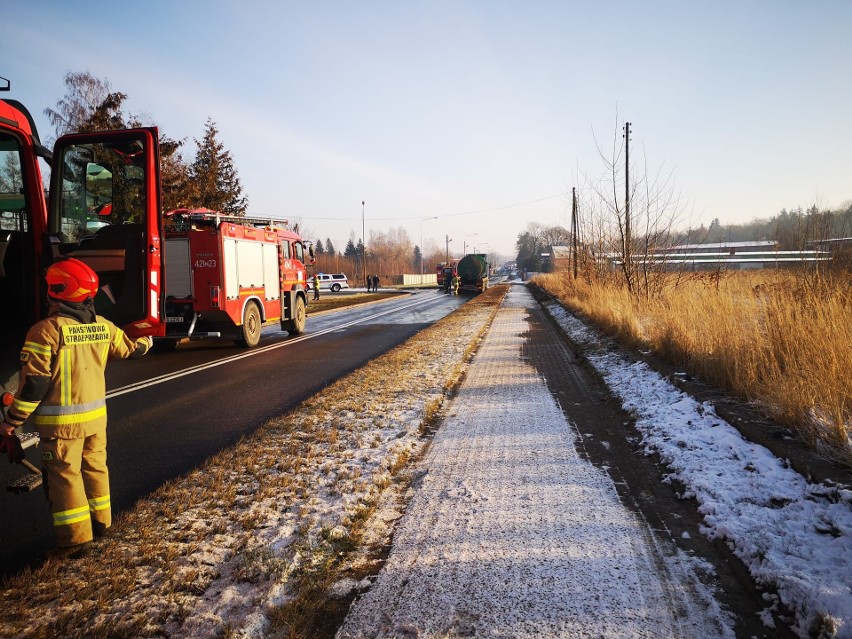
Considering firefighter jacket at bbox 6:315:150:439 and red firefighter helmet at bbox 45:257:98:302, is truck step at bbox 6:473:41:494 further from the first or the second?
red firefighter helmet at bbox 45:257:98:302

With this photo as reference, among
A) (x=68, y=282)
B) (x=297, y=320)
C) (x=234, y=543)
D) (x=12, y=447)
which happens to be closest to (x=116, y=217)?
(x=68, y=282)

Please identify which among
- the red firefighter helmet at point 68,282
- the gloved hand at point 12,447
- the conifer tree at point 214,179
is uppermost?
the conifer tree at point 214,179

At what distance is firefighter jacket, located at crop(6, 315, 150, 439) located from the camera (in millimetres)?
2836

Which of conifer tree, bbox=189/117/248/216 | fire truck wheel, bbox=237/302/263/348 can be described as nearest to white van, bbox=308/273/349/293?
conifer tree, bbox=189/117/248/216

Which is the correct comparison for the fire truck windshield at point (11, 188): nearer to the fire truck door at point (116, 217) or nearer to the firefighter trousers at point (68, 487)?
the fire truck door at point (116, 217)

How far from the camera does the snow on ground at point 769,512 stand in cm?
233

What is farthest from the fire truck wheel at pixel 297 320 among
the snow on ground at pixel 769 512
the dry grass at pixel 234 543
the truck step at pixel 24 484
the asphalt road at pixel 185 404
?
the snow on ground at pixel 769 512

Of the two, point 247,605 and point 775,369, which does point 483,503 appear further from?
point 775,369

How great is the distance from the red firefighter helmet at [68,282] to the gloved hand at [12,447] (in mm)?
885

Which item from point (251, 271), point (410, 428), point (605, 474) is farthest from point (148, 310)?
point (251, 271)

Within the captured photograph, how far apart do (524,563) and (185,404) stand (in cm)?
551

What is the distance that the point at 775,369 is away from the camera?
514cm

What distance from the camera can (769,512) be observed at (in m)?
3.09

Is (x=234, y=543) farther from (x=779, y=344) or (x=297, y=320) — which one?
(x=297, y=320)
